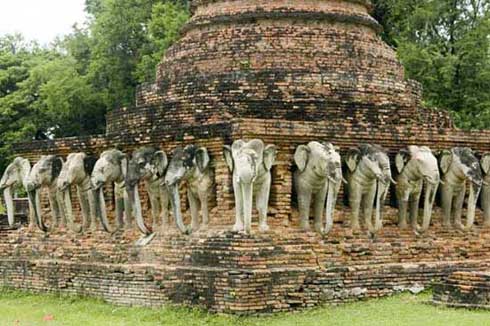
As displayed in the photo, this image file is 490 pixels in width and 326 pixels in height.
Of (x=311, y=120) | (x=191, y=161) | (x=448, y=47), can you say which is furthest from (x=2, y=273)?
(x=448, y=47)

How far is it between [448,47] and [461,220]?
11.5 meters

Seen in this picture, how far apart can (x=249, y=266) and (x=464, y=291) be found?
2.69 meters

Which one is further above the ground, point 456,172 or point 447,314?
point 456,172

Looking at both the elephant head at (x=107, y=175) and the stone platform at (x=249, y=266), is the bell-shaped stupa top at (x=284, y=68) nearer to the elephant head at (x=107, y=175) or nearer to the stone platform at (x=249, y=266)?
the elephant head at (x=107, y=175)

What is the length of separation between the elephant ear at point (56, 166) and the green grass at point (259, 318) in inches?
89.0

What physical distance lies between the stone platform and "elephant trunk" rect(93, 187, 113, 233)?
207 mm

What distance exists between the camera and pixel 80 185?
15.6 metres

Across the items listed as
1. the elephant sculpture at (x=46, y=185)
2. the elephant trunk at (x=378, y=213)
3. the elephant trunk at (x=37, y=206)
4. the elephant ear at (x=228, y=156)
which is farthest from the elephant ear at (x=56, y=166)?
the elephant trunk at (x=378, y=213)

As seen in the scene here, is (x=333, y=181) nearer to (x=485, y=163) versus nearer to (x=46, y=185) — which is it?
(x=485, y=163)

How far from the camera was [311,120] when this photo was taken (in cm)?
1480

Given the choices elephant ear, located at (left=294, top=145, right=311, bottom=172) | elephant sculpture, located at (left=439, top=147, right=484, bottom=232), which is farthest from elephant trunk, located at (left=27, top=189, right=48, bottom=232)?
elephant sculpture, located at (left=439, top=147, right=484, bottom=232)

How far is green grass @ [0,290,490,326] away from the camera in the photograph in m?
11.9

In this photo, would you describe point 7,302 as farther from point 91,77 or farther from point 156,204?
point 91,77

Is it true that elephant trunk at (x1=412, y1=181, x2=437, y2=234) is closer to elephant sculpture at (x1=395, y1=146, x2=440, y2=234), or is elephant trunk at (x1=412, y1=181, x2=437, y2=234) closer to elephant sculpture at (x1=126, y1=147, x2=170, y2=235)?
elephant sculpture at (x1=395, y1=146, x2=440, y2=234)
